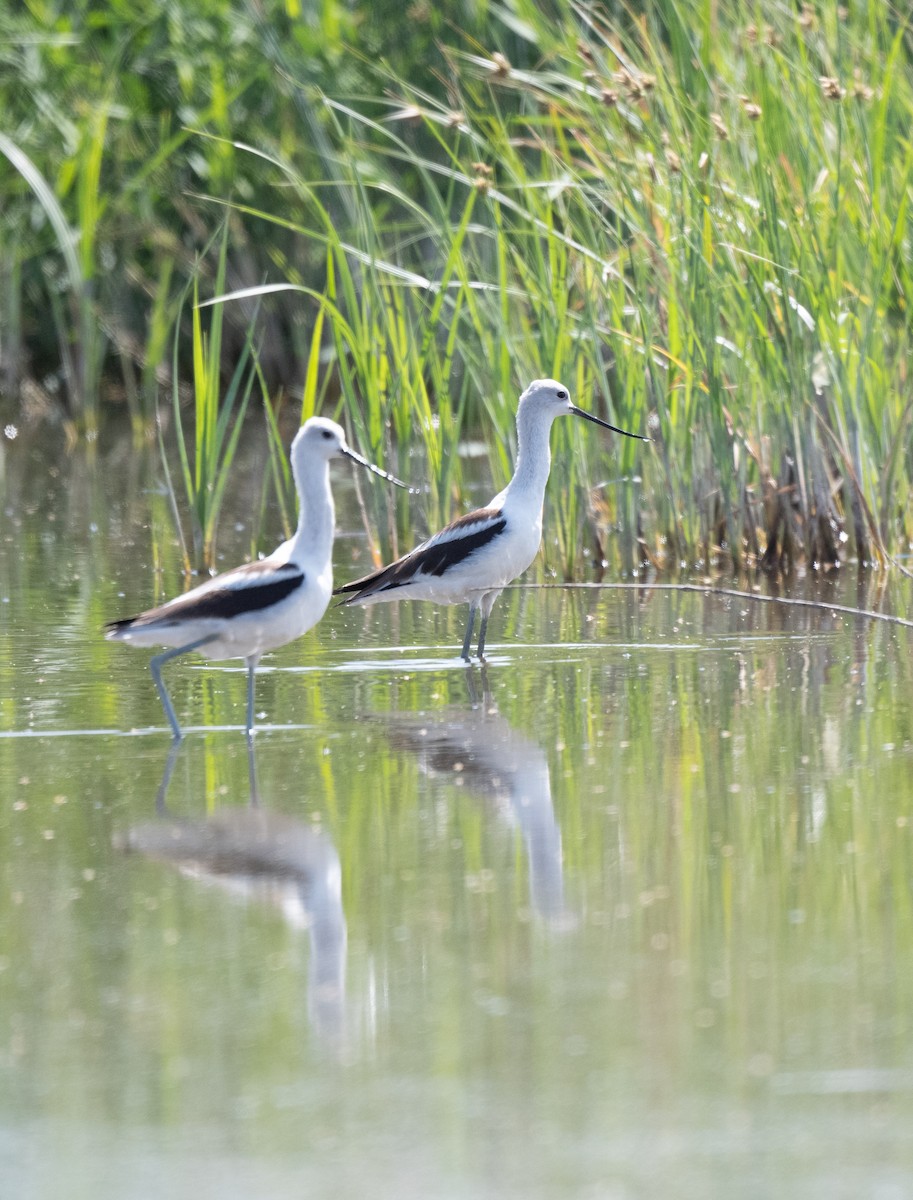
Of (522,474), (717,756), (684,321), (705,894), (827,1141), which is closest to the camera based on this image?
(827,1141)

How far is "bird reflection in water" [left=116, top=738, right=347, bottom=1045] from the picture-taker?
12.8 ft

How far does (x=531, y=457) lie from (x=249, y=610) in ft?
6.50

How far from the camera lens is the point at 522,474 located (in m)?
7.55

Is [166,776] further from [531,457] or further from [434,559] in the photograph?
[531,457]

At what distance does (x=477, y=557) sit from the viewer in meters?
7.28

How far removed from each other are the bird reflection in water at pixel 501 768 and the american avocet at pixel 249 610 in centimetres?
45

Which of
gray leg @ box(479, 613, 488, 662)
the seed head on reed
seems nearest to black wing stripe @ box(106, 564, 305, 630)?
gray leg @ box(479, 613, 488, 662)

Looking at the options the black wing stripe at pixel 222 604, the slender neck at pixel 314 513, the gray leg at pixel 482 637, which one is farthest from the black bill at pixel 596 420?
the black wing stripe at pixel 222 604

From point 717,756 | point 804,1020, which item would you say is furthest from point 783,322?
point 804,1020

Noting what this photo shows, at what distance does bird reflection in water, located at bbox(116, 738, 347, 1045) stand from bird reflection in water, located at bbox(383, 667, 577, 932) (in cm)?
44

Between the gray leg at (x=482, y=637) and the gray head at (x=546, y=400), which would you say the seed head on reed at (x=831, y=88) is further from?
the gray leg at (x=482, y=637)

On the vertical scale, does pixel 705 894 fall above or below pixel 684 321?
below

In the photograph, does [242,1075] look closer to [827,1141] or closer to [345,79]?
[827,1141]

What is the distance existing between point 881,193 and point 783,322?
67cm
